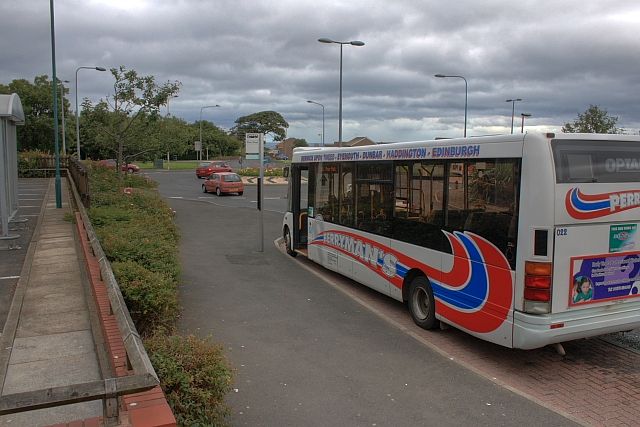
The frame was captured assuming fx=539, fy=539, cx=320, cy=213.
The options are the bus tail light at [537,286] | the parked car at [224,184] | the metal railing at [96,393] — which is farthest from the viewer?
the parked car at [224,184]

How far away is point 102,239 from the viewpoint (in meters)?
8.20

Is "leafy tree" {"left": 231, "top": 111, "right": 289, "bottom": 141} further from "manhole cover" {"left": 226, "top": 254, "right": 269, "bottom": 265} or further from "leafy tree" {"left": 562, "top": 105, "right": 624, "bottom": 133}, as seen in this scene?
"manhole cover" {"left": 226, "top": 254, "right": 269, "bottom": 265}

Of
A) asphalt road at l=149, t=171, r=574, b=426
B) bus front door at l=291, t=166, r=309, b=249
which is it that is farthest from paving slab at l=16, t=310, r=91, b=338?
bus front door at l=291, t=166, r=309, b=249

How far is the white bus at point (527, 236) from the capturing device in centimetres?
578

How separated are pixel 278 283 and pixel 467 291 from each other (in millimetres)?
4903

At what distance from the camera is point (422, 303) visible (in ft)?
26.6

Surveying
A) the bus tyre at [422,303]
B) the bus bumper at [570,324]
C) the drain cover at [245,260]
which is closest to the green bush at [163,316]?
the drain cover at [245,260]

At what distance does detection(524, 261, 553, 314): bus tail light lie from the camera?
575 centimetres

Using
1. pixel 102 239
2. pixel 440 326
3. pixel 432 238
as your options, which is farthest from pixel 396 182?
pixel 102 239

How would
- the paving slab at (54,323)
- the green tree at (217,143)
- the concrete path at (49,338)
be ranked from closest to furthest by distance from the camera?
1. the concrete path at (49,338)
2. the paving slab at (54,323)
3. the green tree at (217,143)

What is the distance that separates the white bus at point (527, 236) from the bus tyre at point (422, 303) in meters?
0.02

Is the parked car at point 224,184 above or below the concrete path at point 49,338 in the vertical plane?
above

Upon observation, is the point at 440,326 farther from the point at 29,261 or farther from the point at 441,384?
the point at 29,261

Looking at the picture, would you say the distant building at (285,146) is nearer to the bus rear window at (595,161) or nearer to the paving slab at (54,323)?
the paving slab at (54,323)
